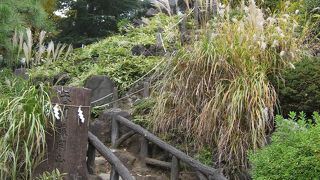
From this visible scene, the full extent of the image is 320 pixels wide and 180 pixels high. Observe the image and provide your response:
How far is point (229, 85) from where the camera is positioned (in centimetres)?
418

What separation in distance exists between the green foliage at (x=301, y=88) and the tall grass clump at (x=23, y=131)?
7.49ft

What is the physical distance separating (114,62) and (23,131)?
3586 millimetres

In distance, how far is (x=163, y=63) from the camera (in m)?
4.99

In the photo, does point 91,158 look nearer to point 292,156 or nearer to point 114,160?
point 114,160

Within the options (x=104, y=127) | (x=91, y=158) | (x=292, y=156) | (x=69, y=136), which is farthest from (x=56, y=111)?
(x=292, y=156)

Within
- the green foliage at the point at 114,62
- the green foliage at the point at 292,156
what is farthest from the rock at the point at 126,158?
the green foliage at the point at 292,156

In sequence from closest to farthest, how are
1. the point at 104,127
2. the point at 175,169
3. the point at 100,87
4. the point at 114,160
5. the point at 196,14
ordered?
the point at 114,160
the point at 175,169
the point at 196,14
the point at 104,127
the point at 100,87

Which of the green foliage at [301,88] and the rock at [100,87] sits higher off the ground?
the green foliage at [301,88]

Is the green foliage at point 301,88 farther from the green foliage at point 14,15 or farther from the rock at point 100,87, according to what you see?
the green foliage at point 14,15

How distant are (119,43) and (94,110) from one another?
2.38 metres

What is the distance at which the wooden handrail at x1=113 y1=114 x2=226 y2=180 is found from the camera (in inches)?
147

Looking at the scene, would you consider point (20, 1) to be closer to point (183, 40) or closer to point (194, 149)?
point (183, 40)

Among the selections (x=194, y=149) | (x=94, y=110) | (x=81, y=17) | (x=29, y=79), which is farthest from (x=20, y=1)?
(x=81, y=17)

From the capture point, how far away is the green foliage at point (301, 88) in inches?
163
